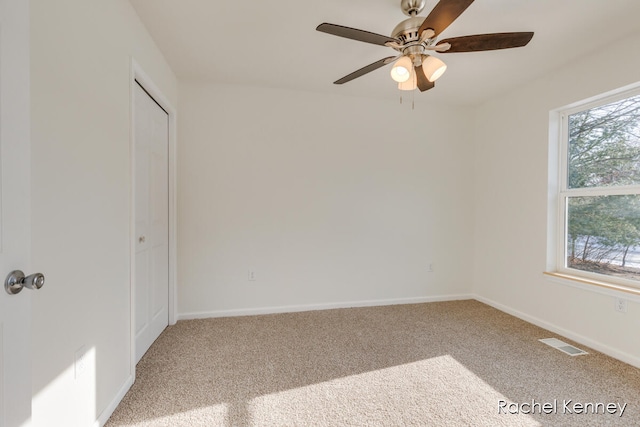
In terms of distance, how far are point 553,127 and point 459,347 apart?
220cm

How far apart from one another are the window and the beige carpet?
729 millimetres

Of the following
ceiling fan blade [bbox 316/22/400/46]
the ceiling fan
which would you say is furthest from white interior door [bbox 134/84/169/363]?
the ceiling fan

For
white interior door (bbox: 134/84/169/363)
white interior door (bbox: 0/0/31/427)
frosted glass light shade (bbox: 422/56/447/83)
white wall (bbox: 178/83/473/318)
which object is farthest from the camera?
white wall (bbox: 178/83/473/318)

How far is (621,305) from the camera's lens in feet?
7.34

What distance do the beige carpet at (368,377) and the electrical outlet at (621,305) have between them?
38cm

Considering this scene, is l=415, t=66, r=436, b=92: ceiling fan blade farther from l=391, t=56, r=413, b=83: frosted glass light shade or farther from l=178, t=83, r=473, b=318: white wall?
l=178, t=83, r=473, b=318: white wall

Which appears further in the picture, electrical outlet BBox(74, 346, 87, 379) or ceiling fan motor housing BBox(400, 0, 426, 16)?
ceiling fan motor housing BBox(400, 0, 426, 16)

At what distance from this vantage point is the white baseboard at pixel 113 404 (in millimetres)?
1498

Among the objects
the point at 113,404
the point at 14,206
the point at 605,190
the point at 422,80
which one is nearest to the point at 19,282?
the point at 14,206

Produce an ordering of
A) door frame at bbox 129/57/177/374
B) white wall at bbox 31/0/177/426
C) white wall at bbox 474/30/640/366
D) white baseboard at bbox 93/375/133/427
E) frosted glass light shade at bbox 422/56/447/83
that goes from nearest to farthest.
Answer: white wall at bbox 31/0/177/426
white baseboard at bbox 93/375/133/427
frosted glass light shade at bbox 422/56/447/83
door frame at bbox 129/57/177/374
white wall at bbox 474/30/640/366

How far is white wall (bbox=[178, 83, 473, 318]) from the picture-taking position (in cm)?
299

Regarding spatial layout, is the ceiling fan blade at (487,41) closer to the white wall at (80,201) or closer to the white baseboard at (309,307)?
the white wall at (80,201)

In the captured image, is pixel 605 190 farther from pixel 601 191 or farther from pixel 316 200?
pixel 316 200

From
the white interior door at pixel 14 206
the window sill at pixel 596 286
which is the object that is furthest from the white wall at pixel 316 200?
the white interior door at pixel 14 206
